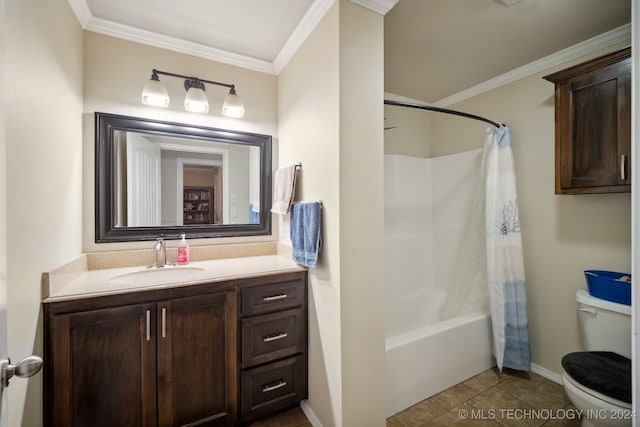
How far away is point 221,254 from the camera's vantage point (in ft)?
6.59

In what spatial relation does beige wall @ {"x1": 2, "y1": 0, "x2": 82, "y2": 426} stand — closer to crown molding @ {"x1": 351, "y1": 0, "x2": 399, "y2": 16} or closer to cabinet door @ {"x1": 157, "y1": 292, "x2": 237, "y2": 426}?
cabinet door @ {"x1": 157, "y1": 292, "x2": 237, "y2": 426}

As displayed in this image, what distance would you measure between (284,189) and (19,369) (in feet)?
4.79

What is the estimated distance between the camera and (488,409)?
1697 mm

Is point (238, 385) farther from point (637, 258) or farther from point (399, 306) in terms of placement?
point (637, 258)

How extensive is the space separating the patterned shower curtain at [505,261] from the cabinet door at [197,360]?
1.90m

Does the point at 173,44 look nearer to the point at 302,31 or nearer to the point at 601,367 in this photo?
the point at 302,31

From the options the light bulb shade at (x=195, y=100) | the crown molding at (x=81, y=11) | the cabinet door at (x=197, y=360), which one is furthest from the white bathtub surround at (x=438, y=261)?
the crown molding at (x=81, y=11)

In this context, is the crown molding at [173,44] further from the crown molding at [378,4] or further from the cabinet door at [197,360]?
the cabinet door at [197,360]

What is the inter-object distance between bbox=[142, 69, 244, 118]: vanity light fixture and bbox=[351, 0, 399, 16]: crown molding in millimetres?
999

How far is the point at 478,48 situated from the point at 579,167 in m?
1.03

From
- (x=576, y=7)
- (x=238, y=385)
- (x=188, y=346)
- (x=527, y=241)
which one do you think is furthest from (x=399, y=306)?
(x=576, y=7)

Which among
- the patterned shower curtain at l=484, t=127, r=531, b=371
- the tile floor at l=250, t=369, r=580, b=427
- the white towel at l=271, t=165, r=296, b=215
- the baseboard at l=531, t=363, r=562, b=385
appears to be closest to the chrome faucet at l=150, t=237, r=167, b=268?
the white towel at l=271, t=165, r=296, b=215

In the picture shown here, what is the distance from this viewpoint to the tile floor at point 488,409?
160cm

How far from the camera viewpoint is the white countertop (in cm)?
126
